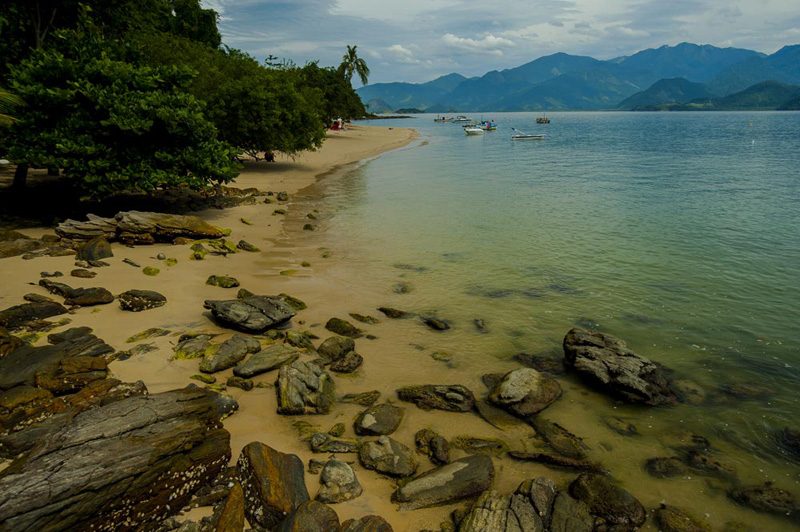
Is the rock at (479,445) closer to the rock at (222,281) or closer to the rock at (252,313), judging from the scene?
the rock at (252,313)

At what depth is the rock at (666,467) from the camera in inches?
284

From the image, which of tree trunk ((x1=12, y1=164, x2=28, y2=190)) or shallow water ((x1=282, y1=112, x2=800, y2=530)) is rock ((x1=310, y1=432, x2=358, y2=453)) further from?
tree trunk ((x1=12, y1=164, x2=28, y2=190))

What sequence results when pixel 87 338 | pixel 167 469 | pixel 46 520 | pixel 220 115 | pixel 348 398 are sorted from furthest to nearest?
pixel 220 115
pixel 87 338
pixel 348 398
pixel 167 469
pixel 46 520

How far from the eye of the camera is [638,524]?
6.20 metres

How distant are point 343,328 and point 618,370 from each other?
666 cm

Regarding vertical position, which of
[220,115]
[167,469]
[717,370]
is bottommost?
[717,370]

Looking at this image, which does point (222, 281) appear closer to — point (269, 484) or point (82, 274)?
A: point (82, 274)

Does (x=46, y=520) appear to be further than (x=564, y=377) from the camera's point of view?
No

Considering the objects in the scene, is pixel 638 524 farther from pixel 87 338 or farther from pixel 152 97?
pixel 152 97

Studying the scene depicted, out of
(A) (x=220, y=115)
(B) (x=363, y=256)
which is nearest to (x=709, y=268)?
(B) (x=363, y=256)

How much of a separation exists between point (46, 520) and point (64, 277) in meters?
10.4

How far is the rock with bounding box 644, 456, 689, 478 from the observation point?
23.7ft

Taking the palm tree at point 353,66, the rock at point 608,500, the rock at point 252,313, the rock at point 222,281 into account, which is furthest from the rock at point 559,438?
the palm tree at point 353,66

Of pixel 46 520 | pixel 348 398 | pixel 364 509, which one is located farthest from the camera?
pixel 348 398
